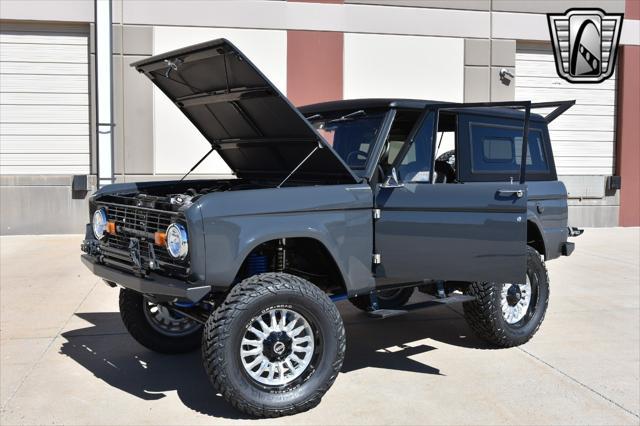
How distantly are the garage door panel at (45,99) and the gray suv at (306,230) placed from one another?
319 inches

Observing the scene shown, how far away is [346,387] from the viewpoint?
4.73 m

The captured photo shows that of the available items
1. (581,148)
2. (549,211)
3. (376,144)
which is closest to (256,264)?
(376,144)

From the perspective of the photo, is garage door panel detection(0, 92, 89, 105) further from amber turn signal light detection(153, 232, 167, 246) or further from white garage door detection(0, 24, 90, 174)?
amber turn signal light detection(153, 232, 167, 246)

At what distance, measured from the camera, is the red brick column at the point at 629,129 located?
1476 cm

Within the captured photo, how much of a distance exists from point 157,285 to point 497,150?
10.1ft

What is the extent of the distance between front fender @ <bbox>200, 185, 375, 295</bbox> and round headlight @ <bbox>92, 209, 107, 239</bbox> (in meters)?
1.37

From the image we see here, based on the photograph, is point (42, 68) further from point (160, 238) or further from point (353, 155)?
point (160, 238)

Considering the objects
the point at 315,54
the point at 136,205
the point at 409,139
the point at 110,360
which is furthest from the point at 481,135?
the point at 315,54

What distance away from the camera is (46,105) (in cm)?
1307

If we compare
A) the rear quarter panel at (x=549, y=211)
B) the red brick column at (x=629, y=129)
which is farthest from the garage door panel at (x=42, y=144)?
the red brick column at (x=629, y=129)

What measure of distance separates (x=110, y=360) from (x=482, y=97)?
10.8 metres

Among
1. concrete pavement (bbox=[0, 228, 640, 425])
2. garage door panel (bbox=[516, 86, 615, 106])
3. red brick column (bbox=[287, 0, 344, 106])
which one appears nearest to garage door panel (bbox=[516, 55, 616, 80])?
garage door panel (bbox=[516, 86, 615, 106])

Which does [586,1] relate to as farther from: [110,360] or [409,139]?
[110,360]

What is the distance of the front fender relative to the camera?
4.03 m
